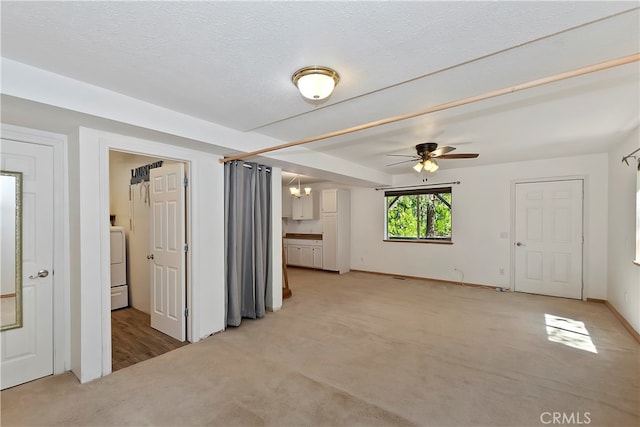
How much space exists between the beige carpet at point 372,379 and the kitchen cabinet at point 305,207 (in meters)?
4.27

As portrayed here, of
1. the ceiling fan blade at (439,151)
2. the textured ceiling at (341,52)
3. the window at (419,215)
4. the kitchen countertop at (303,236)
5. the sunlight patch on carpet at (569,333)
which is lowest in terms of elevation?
the sunlight patch on carpet at (569,333)

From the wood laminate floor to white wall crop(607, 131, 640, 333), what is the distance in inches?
207

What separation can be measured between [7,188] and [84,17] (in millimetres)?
1910

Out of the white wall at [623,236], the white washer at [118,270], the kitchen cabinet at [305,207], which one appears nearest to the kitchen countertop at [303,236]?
the kitchen cabinet at [305,207]

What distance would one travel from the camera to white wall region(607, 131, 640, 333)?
3.45m

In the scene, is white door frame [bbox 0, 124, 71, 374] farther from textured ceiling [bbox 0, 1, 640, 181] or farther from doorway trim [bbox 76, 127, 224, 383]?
textured ceiling [bbox 0, 1, 640, 181]

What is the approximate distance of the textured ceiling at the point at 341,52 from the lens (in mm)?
1451

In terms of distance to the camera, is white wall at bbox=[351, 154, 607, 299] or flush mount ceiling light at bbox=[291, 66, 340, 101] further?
white wall at bbox=[351, 154, 607, 299]

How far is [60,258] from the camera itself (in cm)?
272

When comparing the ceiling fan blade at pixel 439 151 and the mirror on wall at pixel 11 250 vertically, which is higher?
the ceiling fan blade at pixel 439 151

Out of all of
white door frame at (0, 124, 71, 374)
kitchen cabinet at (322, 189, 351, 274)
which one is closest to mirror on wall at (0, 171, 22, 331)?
white door frame at (0, 124, 71, 374)

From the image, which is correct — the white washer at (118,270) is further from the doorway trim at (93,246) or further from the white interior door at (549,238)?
the white interior door at (549,238)

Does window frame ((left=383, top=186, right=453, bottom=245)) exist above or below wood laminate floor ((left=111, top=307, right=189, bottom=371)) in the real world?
above

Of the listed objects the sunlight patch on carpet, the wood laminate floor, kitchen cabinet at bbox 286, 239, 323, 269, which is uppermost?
kitchen cabinet at bbox 286, 239, 323, 269
